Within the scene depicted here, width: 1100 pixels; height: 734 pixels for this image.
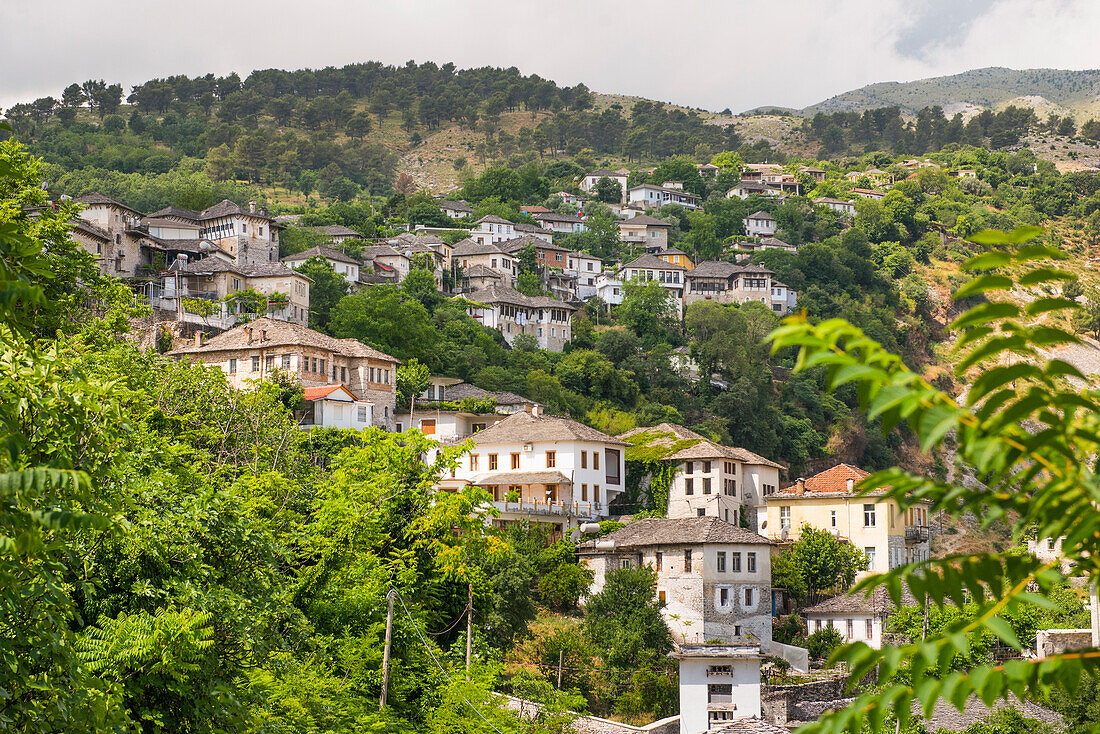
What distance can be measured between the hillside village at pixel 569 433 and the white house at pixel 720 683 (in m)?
0.11

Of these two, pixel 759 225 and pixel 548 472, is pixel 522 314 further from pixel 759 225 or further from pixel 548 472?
pixel 759 225

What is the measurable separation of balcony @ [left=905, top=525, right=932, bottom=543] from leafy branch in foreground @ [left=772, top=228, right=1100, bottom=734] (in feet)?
193

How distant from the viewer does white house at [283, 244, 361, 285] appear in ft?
270

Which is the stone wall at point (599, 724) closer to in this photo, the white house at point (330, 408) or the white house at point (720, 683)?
the white house at point (720, 683)

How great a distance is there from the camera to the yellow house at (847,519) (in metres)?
56.2

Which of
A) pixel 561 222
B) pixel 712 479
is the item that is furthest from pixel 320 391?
pixel 561 222

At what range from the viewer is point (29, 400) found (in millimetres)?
7371

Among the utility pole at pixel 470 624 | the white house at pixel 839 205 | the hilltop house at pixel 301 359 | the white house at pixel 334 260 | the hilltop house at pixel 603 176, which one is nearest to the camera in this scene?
the utility pole at pixel 470 624

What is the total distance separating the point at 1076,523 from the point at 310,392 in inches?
2170

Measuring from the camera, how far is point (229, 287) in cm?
7175

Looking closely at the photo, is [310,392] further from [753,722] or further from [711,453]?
[753,722]

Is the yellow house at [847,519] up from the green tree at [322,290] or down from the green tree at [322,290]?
down

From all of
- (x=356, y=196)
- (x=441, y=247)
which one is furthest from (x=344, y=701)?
(x=356, y=196)

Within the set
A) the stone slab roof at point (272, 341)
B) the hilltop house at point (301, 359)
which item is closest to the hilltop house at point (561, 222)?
the hilltop house at point (301, 359)
